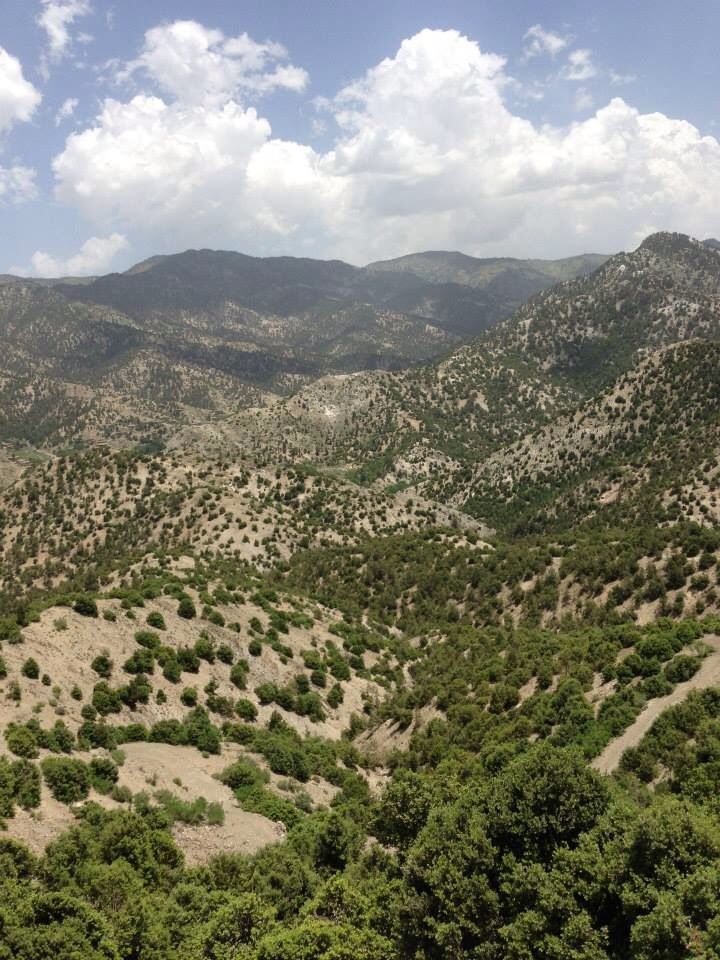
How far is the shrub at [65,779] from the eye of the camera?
27756 millimetres

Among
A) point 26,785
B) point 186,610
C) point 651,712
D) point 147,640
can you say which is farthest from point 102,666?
point 651,712

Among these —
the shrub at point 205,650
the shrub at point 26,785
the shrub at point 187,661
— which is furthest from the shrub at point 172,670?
the shrub at point 26,785

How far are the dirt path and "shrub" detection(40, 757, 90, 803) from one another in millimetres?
25857

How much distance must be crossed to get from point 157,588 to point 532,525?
99138 millimetres

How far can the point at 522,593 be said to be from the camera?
79875 mm

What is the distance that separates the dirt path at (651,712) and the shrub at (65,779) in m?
25.9

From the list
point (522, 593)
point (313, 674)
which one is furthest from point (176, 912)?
point (522, 593)

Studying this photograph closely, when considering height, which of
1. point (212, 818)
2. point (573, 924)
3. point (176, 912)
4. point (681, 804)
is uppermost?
point (681, 804)

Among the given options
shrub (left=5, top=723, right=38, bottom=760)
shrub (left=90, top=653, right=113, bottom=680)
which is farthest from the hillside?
shrub (left=5, top=723, right=38, bottom=760)

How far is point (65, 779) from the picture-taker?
92.5 feet

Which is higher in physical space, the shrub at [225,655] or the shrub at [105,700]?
the shrub at [105,700]

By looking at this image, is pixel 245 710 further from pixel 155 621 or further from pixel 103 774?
pixel 103 774

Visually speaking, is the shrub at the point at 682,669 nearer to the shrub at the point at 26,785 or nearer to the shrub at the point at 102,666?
the shrub at the point at 26,785

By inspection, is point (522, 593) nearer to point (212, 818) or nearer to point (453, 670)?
point (453, 670)
